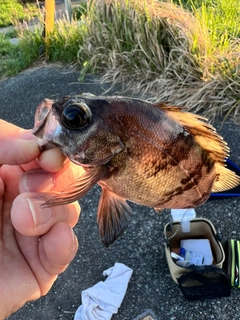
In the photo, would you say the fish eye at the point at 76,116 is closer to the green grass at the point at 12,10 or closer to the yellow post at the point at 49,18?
the yellow post at the point at 49,18

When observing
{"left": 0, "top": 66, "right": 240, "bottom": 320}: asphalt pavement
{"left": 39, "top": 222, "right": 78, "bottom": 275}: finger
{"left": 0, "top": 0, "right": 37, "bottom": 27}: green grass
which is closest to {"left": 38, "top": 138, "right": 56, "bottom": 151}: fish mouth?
{"left": 39, "top": 222, "right": 78, "bottom": 275}: finger

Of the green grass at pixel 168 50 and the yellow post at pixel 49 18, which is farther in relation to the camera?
the yellow post at pixel 49 18

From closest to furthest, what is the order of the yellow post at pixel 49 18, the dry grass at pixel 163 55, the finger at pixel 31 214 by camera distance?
the finger at pixel 31 214 → the dry grass at pixel 163 55 → the yellow post at pixel 49 18

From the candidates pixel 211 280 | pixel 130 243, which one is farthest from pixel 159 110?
pixel 130 243

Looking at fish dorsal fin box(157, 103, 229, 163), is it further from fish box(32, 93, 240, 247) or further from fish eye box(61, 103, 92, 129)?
fish eye box(61, 103, 92, 129)

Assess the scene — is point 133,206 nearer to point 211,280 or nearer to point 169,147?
point 211,280

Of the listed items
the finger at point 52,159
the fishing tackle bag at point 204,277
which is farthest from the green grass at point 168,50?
the finger at point 52,159

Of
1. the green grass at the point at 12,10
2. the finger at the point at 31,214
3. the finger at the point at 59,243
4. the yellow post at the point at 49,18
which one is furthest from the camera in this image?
the green grass at the point at 12,10

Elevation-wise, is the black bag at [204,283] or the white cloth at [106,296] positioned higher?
the black bag at [204,283]
